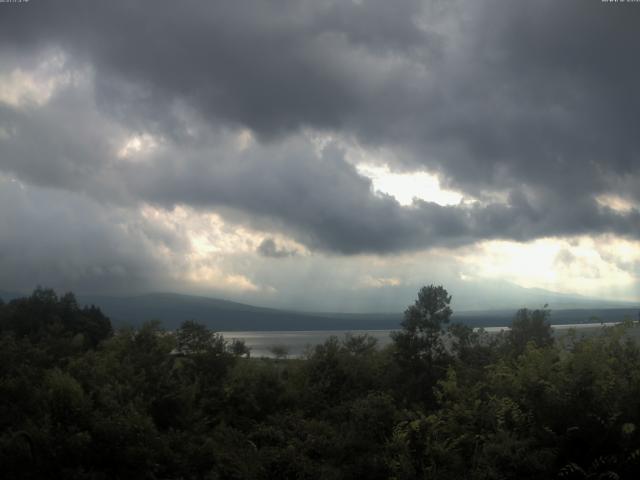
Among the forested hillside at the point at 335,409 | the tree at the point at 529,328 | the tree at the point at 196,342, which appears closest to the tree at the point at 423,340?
the forested hillside at the point at 335,409

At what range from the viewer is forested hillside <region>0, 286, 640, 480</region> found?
12.1 metres

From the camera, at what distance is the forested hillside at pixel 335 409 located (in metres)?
12.1

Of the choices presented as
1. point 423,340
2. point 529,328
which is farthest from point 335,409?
point 529,328

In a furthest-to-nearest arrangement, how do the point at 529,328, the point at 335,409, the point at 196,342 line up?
1. the point at 529,328
2. the point at 196,342
3. the point at 335,409

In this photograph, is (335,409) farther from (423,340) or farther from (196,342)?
(196,342)

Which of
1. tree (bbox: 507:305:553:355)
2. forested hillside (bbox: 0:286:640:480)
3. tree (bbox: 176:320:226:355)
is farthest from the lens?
tree (bbox: 507:305:553:355)

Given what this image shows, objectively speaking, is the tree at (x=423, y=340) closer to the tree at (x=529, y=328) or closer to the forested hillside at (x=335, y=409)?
the forested hillside at (x=335, y=409)

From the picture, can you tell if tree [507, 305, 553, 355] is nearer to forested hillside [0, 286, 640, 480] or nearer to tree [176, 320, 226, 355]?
forested hillside [0, 286, 640, 480]

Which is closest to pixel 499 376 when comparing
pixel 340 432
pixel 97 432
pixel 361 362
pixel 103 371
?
pixel 340 432

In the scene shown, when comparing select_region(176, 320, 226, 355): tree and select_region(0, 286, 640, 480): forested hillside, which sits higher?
select_region(176, 320, 226, 355): tree

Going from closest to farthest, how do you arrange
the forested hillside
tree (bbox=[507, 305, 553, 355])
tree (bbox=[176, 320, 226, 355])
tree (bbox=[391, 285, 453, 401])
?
the forested hillside
tree (bbox=[391, 285, 453, 401])
tree (bbox=[176, 320, 226, 355])
tree (bbox=[507, 305, 553, 355])

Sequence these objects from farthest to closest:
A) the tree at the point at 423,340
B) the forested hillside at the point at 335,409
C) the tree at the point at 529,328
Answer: the tree at the point at 529,328
the tree at the point at 423,340
the forested hillside at the point at 335,409

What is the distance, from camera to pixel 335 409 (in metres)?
19.8

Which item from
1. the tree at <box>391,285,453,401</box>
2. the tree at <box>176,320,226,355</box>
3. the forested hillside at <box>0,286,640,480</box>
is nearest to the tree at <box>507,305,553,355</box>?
the forested hillside at <box>0,286,640,480</box>
